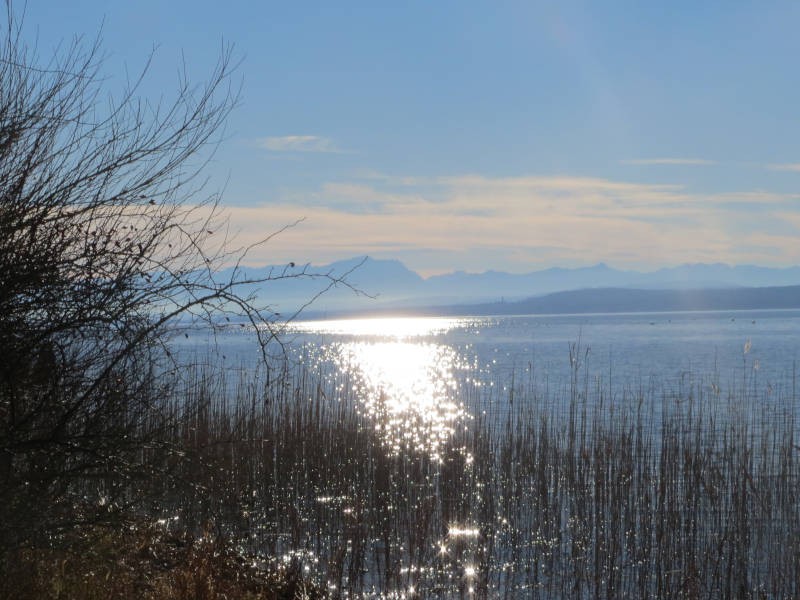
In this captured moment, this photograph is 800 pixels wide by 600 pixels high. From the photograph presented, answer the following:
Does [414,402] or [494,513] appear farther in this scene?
[414,402]

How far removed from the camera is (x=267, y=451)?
1110 centimetres

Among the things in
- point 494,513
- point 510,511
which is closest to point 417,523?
point 494,513

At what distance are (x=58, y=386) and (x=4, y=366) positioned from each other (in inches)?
14.0

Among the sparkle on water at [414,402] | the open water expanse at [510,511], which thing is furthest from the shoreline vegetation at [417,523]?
the sparkle on water at [414,402]

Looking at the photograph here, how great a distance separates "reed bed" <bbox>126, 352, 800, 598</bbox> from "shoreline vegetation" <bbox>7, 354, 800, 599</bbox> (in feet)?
0.09

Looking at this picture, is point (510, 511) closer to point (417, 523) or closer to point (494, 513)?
point (494, 513)

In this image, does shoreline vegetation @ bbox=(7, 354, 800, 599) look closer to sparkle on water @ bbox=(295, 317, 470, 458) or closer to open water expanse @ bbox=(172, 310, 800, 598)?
open water expanse @ bbox=(172, 310, 800, 598)

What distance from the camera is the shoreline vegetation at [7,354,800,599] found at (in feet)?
20.7

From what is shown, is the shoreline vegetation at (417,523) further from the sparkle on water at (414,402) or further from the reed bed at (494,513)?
the sparkle on water at (414,402)

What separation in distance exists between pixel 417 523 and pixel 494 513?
148 cm

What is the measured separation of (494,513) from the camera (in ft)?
33.8

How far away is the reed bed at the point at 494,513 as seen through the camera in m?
8.08

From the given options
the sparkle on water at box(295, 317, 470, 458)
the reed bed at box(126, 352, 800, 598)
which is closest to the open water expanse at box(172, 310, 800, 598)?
the reed bed at box(126, 352, 800, 598)

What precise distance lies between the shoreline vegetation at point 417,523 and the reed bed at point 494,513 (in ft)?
0.09
